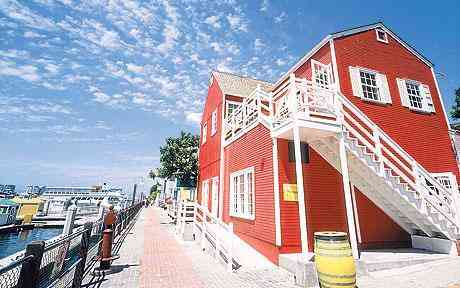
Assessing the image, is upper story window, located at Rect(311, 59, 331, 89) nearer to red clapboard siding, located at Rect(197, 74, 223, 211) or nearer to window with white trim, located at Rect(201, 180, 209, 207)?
red clapboard siding, located at Rect(197, 74, 223, 211)

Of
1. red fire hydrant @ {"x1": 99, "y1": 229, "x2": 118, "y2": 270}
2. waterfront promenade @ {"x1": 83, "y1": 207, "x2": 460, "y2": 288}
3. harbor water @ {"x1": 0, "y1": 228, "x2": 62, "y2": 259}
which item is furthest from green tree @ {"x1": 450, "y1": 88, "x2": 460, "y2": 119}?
harbor water @ {"x1": 0, "y1": 228, "x2": 62, "y2": 259}

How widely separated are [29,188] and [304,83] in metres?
97.7

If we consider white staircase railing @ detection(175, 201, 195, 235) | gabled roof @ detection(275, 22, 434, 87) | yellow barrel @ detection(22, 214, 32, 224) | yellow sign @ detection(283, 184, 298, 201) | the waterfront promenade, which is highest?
gabled roof @ detection(275, 22, 434, 87)

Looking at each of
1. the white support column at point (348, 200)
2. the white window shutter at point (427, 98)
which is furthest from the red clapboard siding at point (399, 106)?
the white support column at point (348, 200)

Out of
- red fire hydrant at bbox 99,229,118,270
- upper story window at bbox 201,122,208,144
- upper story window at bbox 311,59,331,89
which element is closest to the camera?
red fire hydrant at bbox 99,229,118,270

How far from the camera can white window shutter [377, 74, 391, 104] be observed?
10.3 meters

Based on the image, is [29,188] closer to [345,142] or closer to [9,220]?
[9,220]

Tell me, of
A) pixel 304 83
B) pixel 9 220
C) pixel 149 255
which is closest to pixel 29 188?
pixel 9 220

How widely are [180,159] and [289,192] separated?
44.5 ft

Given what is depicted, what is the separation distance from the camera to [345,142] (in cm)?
740

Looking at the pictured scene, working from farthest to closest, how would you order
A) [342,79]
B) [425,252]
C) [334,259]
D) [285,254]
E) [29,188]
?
1. [29,188]
2. [342,79]
3. [425,252]
4. [285,254]
5. [334,259]

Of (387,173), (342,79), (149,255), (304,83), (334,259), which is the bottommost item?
(149,255)

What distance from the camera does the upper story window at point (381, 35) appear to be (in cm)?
1147

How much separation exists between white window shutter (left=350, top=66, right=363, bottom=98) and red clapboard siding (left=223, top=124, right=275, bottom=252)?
13.6 ft
